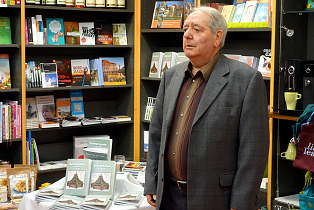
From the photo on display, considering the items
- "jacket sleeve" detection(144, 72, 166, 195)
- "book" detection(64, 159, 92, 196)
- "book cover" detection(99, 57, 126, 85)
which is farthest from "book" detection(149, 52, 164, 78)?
"jacket sleeve" detection(144, 72, 166, 195)

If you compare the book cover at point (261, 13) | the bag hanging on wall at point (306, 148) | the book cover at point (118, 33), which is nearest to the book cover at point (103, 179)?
the bag hanging on wall at point (306, 148)

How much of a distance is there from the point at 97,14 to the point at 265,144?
339 centimetres

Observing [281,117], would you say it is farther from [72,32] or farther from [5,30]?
[5,30]

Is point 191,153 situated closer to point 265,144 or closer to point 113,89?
point 265,144

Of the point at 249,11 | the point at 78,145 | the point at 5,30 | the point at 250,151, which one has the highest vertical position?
the point at 249,11

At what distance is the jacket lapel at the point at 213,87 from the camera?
2133 mm

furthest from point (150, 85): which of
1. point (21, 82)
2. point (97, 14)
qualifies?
point (21, 82)

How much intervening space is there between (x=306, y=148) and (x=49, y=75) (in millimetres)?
2503

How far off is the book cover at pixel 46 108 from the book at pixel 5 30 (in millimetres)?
626

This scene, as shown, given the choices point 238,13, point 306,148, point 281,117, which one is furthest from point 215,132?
point 238,13

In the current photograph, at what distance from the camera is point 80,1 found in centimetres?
472

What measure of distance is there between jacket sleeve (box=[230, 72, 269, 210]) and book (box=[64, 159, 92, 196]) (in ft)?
3.49

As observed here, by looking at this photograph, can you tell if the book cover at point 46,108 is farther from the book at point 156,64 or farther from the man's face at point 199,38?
the man's face at point 199,38

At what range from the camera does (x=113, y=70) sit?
5031mm
